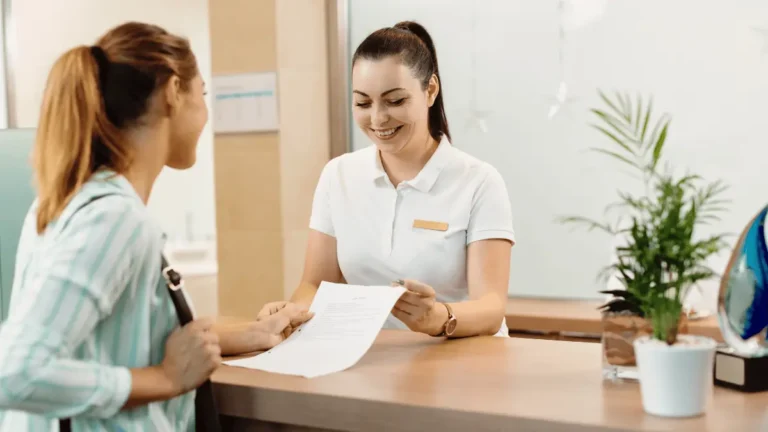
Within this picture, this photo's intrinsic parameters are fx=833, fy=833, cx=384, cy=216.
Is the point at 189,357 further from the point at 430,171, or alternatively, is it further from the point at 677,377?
the point at 430,171

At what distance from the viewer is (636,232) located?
4.10ft

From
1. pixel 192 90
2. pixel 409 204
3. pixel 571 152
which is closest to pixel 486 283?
pixel 409 204

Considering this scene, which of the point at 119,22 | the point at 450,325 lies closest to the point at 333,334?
the point at 450,325

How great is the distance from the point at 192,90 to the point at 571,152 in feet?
7.11

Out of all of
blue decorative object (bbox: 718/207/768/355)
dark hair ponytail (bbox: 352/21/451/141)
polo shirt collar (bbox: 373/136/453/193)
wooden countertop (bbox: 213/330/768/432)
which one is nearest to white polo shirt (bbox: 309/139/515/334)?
polo shirt collar (bbox: 373/136/453/193)

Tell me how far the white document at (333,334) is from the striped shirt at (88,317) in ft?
0.88

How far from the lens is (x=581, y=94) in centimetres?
332

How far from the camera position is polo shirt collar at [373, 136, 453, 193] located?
2.21 metres

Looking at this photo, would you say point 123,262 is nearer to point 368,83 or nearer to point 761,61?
point 368,83

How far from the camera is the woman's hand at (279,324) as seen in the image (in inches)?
68.2

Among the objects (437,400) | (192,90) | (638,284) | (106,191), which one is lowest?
(437,400)

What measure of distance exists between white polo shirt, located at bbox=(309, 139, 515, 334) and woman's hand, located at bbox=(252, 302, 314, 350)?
41cm

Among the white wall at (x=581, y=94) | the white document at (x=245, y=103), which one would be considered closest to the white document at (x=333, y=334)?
the white wall at (x=581, y=94)

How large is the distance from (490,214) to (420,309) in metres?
0.49
